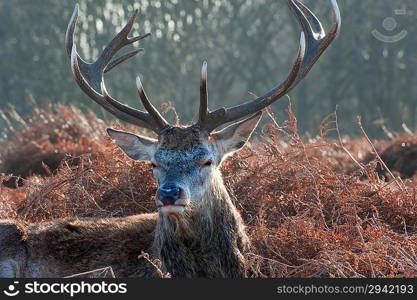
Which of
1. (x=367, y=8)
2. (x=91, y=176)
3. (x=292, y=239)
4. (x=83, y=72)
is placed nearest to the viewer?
(x=292, y=239)

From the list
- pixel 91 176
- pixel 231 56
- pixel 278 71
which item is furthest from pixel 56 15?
pixel 91 176

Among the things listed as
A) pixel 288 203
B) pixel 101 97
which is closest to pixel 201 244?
pixel 101 97

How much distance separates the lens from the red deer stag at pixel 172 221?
6.78 metres

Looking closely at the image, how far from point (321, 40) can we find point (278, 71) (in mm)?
20608

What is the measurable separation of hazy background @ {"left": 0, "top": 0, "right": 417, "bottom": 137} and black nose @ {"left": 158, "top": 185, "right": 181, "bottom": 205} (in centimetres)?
1692

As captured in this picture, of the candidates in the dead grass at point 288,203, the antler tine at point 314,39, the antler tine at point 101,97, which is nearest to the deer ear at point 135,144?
the antler tine at point 101,97

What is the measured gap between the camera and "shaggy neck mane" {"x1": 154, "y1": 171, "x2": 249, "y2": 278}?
6766 mm

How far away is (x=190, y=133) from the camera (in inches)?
276

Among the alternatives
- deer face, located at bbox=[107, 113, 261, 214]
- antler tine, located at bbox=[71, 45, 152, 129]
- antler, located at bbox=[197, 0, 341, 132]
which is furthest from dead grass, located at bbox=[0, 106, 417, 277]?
antler tine, located at bbox=[71, 45, 152, 129]

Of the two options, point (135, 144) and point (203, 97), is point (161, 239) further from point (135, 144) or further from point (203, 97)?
point (203, 97)

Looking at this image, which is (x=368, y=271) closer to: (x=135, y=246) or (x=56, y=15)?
(x=135, y=246)

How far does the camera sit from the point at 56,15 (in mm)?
24859

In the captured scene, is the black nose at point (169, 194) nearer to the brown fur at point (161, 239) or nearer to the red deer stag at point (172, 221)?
the red deer stag at point (172, 221)

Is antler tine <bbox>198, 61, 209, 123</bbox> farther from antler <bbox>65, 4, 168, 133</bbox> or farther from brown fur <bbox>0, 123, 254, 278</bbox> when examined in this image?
antler <bbox>65, 4, 168, 133</bbox>
